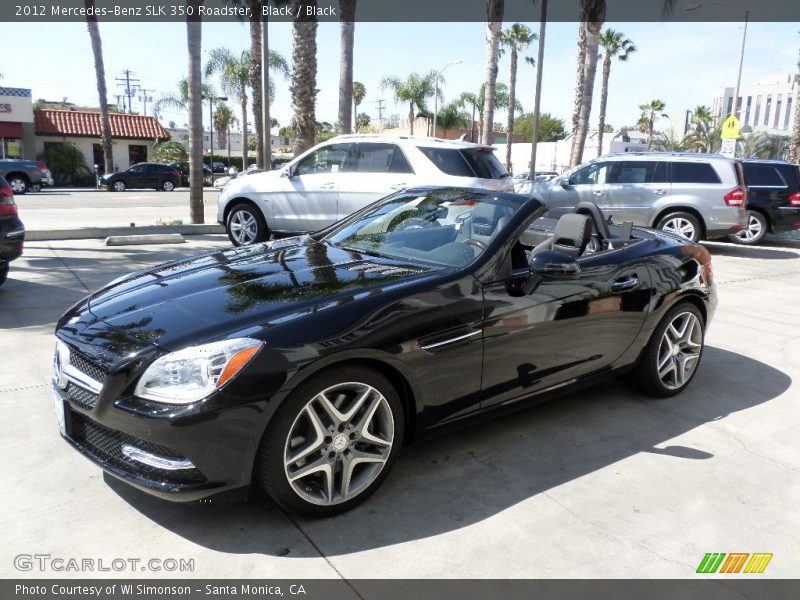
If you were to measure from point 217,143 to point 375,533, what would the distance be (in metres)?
77.5

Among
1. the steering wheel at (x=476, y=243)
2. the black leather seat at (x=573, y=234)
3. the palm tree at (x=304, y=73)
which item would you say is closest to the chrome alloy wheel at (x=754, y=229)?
the palm tree at (x=304, y=73)

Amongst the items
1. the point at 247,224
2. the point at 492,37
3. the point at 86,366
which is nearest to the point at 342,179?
the point at 247,224

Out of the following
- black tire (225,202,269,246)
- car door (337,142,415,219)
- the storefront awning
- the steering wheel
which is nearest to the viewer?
the steering wheel

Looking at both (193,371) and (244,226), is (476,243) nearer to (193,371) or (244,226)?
(193,371)

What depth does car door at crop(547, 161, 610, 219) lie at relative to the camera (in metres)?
13.2

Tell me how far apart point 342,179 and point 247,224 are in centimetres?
175

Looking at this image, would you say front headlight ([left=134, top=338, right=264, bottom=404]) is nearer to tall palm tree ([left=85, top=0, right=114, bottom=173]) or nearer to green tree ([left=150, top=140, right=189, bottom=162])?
tall palm tree ([left=85, top=0, right=114, bottom=173])

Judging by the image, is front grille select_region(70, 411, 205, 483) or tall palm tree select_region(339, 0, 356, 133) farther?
tall palm tree select_region(339, 0, 356, 133)

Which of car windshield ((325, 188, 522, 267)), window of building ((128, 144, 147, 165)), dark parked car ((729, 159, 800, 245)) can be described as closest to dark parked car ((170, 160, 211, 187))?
window of building ((128, 144, 147, 165))

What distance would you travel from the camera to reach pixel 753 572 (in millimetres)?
2881

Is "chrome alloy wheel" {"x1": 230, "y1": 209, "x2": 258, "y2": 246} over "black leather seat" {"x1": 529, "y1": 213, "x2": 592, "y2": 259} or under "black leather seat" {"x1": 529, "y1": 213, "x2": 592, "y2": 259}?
under

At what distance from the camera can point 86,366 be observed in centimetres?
298

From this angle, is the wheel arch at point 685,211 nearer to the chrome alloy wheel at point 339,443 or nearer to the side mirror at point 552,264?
the side mirror at point 552,264
